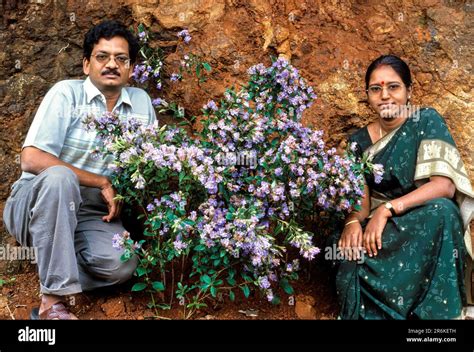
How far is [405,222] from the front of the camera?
14.3ft

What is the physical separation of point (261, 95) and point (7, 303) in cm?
225

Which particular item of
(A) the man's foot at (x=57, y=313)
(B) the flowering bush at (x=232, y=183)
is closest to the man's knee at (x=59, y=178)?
(B) the flowering bush at (x=232, y=183)

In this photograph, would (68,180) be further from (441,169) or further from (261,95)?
(441,169)

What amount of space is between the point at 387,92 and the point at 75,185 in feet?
7.15

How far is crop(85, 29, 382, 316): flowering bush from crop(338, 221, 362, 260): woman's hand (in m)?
0.19

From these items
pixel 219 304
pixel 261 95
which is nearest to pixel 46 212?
pixel 219 304

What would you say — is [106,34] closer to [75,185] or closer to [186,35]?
[186,35]

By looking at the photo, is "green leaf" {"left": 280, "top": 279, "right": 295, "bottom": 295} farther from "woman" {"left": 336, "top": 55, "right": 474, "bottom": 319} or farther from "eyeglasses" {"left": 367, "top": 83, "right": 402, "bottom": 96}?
"eyeglasses" {"left": 367, "top": 83, "right": 402, "bottom": 96}

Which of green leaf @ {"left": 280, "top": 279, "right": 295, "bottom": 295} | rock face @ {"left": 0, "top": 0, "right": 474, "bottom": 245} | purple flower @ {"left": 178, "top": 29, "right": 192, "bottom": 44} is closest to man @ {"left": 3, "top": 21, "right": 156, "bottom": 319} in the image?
purple flower @ {"left": 178, "top": 29, "right": 192, "bottom": 44}

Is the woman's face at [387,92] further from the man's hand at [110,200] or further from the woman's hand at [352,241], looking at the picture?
the man's hand at [110,200]

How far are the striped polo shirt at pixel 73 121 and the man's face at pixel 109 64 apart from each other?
0.10m

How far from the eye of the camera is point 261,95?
455 centimetres

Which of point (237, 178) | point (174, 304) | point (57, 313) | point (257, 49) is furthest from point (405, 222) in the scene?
point (57, 313)

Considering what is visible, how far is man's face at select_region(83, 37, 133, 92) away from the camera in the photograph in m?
4.70
